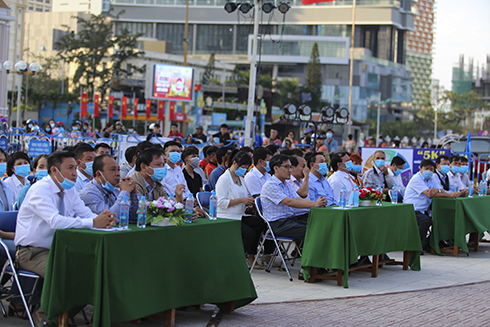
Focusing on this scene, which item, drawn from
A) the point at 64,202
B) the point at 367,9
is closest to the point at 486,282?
the point at 64,202

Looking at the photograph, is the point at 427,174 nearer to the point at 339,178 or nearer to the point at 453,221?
the point at 453,221

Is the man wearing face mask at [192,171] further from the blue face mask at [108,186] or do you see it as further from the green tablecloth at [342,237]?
the blue face mask at [108,186]

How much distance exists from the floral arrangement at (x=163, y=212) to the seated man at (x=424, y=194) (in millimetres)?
6032

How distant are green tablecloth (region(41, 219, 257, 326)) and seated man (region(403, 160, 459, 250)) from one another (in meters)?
5.60

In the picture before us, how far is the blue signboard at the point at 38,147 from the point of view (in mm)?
15461

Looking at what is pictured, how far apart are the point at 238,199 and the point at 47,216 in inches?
131

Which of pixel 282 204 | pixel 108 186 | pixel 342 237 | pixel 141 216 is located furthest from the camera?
pixel 282 204

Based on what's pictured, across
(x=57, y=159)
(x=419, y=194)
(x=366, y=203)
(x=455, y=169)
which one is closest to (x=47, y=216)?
(x=57, y=159)

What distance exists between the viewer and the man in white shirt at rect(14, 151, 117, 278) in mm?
5043

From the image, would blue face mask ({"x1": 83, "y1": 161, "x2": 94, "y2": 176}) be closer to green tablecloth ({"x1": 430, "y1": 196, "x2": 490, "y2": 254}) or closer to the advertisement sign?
green tablecloth ({"x1": 430, "y1": 196, "x2": 490, "y2": 254})

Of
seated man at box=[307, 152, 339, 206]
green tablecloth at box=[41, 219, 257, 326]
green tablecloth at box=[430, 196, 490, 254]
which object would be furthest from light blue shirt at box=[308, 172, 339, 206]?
green tablecloth at box=[41, 219, 257, 326]

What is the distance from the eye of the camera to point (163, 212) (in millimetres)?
5363

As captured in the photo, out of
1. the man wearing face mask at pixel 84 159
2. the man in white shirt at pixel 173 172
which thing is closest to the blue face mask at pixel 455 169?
the man in white shirt at pixel 173 172

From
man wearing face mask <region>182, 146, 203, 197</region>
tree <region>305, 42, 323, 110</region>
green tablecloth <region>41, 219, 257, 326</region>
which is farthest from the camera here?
tree <region>305, 42, 323, 110</region>
